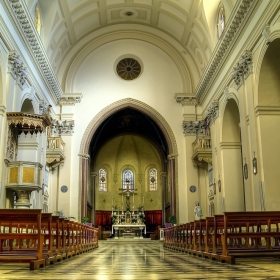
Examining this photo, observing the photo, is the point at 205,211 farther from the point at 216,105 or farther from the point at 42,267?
the point at 42,267

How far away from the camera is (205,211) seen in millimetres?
20609

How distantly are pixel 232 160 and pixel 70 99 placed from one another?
32.8 ft

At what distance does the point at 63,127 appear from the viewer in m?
21.6

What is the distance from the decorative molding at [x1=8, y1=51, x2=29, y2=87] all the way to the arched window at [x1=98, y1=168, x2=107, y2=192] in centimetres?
1767

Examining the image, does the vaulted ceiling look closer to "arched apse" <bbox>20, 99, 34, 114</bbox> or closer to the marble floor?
"arched apse" <bbox>20, 99, 34, 114</bbox>

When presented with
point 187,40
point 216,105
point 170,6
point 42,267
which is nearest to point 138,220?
point 216,105

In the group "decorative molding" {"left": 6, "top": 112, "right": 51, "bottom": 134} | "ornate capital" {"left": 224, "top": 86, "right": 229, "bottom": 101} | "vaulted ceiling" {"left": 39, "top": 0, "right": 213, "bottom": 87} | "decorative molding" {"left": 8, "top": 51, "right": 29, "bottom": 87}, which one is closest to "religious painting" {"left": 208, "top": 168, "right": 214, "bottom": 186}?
"ornate capital" {"left": 224, "top": 86, "right": 229, "bottom": 101}

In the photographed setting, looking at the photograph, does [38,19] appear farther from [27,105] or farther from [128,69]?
[128,69]

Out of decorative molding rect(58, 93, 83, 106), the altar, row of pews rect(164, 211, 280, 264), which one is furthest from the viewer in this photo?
the altar

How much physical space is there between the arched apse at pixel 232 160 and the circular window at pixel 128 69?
747 cm

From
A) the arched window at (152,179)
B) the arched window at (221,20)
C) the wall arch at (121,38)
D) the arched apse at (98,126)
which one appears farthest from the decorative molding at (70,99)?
the arched window at (152,179)

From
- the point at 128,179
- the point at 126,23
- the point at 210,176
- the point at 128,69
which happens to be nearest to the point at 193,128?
the point at 210,176

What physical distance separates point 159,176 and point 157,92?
10.9 meters

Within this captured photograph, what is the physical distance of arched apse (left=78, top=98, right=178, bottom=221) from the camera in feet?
69.4
